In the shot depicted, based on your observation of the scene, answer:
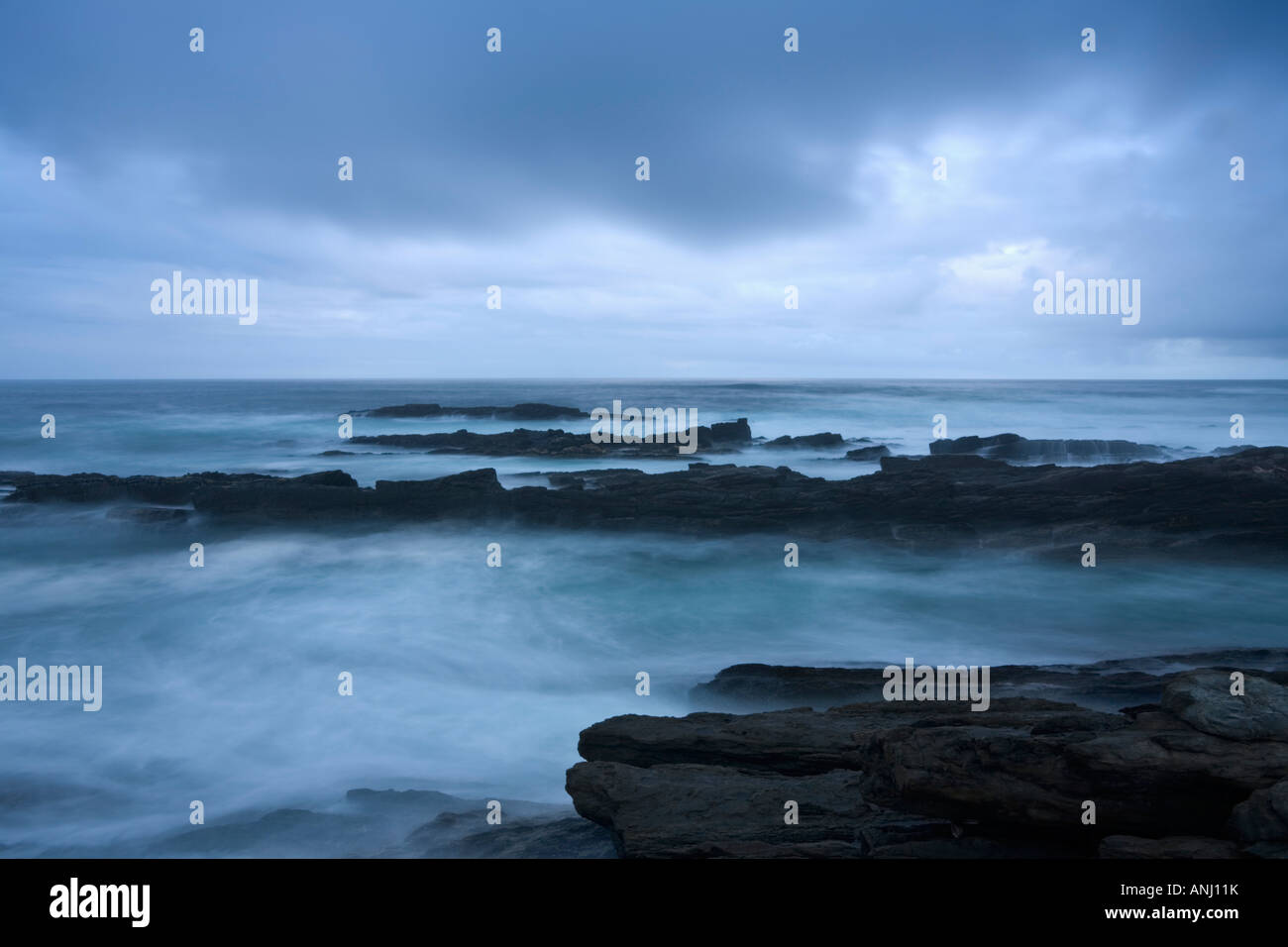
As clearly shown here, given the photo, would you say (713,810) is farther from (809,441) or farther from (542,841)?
(809,441)

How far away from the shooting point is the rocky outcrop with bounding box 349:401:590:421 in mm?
53844

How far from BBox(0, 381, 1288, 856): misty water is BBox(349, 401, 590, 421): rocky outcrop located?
3632 cm

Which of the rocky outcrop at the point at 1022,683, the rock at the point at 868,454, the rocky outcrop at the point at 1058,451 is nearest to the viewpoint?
the rocky outcrop at the point at 1022,683

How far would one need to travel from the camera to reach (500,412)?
184 feet

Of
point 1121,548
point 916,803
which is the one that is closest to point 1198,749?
point 916,803

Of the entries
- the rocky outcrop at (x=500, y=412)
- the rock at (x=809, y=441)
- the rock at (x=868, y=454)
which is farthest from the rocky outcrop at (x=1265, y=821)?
the rocky outcrop at (x=500, y=412)

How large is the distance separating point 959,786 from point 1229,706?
180cm

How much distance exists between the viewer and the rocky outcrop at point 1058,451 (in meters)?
26.6

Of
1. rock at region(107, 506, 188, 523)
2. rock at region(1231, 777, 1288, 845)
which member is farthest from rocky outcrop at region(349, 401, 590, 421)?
rock at region(1231, 777, 1288, 845)

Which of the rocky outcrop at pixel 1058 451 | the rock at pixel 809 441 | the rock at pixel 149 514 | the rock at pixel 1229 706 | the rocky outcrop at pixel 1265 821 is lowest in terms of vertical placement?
the rocky outcrop at pixel 1265 821

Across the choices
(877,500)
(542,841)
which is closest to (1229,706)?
(542,841)

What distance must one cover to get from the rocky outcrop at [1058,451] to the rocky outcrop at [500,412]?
104ft

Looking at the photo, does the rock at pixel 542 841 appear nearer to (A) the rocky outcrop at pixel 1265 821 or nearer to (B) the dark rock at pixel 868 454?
(A) the rocky outcrop at pixel 1265 821

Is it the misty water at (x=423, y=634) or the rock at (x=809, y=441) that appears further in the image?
the rock at (x=809, y=441)
